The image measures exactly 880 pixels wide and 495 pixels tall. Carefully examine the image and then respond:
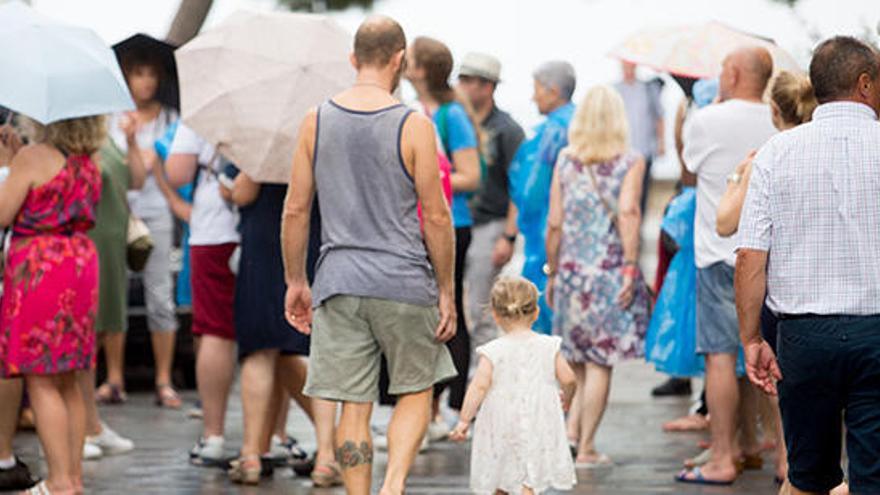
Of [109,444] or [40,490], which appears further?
[109,444]

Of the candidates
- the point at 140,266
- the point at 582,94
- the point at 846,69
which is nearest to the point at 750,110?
→ the point at 582,94

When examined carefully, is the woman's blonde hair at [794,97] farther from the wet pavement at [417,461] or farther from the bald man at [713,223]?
the wet pavement at [417,461]

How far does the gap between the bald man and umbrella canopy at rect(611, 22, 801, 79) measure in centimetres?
103

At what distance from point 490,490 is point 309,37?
2.27 m

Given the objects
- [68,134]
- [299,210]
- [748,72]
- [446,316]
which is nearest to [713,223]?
[748,72]

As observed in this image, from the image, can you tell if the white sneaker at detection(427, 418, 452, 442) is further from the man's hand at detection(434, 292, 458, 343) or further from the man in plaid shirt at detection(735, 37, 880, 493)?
the man in plaid shirt at detection(735, 37, 880, 493)

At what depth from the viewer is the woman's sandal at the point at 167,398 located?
476 inches

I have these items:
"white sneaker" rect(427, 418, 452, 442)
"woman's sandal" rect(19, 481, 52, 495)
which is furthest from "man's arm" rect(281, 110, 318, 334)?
"white sneaker" rect(427, 418, 452, 442)

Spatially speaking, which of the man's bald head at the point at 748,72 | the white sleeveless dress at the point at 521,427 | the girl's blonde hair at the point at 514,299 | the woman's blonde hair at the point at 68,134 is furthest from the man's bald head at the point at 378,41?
the man's bald head at the point at 748,72

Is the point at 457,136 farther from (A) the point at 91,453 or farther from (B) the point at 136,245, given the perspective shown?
(A) the point at 91,453

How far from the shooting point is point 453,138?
1026 cm

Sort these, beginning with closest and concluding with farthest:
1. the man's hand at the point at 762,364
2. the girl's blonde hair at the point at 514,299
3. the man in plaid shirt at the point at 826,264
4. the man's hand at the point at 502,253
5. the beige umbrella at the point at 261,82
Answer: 1. the man in plaid shirt at the point at 826,264
2. the man's hand at the point at 762,364
3. the girl's blonde hair at the point at 514,299
4. the beige umbrella at the point at 261,82
5. the man's hand at the point at 502,253

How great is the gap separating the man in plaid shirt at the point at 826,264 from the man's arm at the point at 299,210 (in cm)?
185

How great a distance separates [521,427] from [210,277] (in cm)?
218
